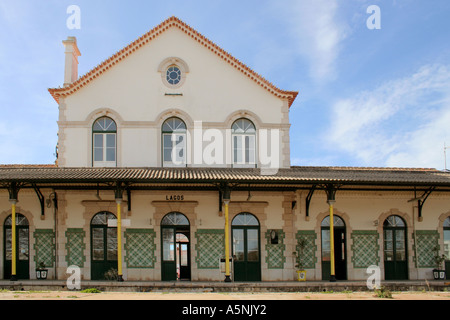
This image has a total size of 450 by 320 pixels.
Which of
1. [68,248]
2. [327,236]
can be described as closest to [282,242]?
[327,236]

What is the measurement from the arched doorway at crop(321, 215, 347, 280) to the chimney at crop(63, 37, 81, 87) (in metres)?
10.8

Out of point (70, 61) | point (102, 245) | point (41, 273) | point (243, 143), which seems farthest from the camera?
point (70, 61)

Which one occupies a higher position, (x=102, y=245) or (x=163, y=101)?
(x=163, y=101)

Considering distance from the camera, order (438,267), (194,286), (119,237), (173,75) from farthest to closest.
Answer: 1. (173,75)
2. (438,267)
3. (119,237)
4. (194,286)

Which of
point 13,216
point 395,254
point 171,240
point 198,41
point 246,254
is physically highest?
point 198,41

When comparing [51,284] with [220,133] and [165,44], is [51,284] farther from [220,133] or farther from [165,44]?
[165,44]

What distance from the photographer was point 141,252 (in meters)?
16.6

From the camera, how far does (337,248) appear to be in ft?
57.5

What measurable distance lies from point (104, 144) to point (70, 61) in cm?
391

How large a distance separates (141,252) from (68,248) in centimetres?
241

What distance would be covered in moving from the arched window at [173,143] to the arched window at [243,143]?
1.80 metres

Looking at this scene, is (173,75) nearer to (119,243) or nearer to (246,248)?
A: (119,243)

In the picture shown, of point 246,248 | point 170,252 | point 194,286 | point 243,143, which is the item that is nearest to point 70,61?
point 243,143

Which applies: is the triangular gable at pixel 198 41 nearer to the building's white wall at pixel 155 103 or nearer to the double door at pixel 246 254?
the building's white wall at pixel 155 103
